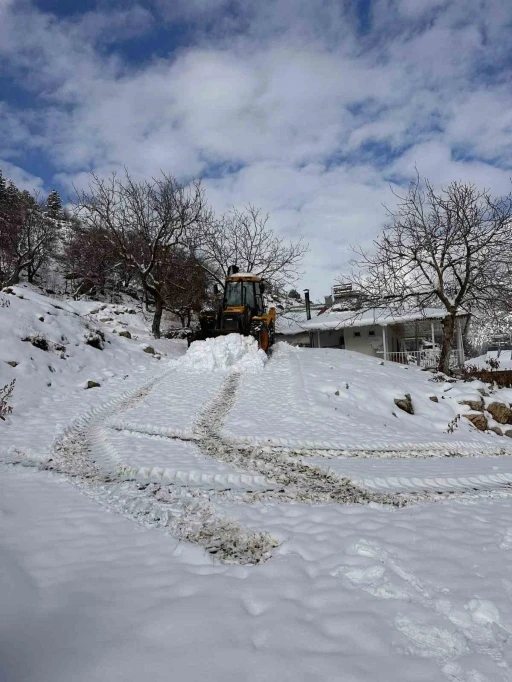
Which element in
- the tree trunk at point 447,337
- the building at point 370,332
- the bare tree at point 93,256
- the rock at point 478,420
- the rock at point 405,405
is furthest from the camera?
the bare tree at point 93,256

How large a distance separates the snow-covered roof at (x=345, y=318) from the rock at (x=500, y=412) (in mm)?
9728

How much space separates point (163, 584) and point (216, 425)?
17.4 ft

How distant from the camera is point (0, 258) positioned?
3025 centimetres

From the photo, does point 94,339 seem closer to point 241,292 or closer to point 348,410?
point 241,292

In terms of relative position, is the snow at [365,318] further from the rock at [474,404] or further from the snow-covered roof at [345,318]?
the rock at [474,404]

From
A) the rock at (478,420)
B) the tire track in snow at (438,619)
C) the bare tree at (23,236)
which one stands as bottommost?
the rock at (478,420)

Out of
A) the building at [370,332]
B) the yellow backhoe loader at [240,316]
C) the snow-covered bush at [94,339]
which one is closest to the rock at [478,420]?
the yellow backhoe loader at [240,316]

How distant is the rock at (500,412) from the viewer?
11508 millimetres

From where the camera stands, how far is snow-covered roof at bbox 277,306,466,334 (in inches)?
888

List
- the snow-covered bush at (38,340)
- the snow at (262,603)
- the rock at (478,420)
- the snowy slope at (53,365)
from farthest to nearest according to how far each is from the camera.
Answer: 1. the snow-covered bush at (38,340)
2. the rock at (478,420)
3. the snowy slope at (53,365)
4. the snow at (262,603)

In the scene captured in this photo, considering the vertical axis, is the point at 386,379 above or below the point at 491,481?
above

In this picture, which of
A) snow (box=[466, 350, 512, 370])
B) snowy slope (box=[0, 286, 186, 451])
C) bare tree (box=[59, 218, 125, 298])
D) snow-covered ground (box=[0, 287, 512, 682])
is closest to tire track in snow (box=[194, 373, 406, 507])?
snow-covered ground (box=[0, 287, 512, 682])

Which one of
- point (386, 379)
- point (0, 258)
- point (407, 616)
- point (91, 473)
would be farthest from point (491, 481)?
point (0, 258)

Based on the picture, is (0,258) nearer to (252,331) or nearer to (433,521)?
(252,331)
